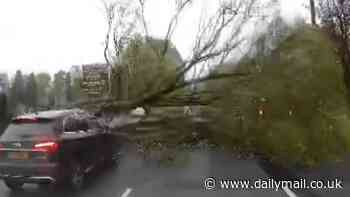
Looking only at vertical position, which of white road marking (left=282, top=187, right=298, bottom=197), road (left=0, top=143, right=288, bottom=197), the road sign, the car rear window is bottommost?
white road marking (left=282, top=187, right=298, bottom=197)

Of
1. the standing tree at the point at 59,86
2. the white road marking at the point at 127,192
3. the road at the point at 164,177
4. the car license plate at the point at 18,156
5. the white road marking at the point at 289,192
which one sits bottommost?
the white road marking at the point at 289,192

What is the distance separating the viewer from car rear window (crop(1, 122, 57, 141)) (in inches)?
315

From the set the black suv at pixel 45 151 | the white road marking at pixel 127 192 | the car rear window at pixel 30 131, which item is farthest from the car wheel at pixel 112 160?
the car rear window at pixel 30 131

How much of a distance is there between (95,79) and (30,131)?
454 inches

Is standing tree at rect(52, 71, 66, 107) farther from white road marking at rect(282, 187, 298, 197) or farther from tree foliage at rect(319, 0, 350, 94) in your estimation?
white road marking at rect(282, 187, 298, 197)

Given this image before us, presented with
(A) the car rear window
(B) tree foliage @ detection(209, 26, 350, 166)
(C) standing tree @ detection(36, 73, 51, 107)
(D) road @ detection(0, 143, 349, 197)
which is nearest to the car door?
(A) the car rear window

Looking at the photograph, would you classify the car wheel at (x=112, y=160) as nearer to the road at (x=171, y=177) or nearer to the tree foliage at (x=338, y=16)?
the road at (x=171, y=177)

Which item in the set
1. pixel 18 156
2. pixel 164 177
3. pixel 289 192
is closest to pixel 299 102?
pixel 289 192

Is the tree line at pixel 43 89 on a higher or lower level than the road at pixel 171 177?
higher

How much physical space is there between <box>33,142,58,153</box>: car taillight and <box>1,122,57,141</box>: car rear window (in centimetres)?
18

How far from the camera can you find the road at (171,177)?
8227 millimetres

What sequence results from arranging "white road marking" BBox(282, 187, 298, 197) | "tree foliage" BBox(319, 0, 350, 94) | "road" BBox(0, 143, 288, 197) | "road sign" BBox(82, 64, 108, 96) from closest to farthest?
1. "white road marking" BBox(282, 187, 298, 197)
2. "road" BBox(0, 143, 288, 197)
3. "tree foliage" BBox(319, 0, 350, 94)
4. "road sign" BBox(82, 64, 108, 96)

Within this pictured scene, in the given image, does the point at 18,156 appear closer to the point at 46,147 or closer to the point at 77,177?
the point at 46,147

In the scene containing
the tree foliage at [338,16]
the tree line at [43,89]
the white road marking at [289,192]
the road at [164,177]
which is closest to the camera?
the white road marking at [289,192]
